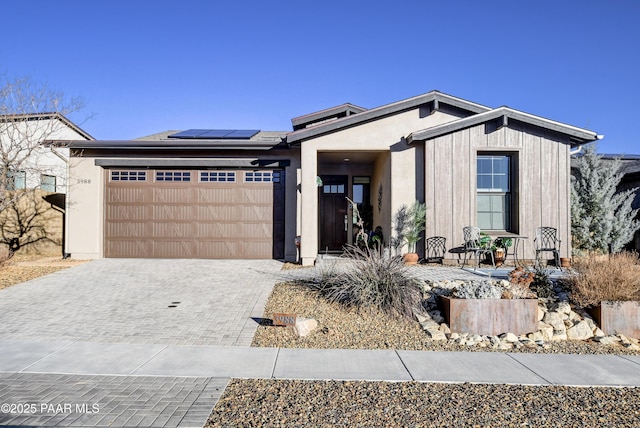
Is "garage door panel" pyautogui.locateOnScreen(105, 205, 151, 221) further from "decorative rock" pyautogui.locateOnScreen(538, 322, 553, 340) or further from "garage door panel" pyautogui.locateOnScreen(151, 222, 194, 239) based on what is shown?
"decorative rock" pyautogui.locateOnScreen(538, 322, 553, 340)

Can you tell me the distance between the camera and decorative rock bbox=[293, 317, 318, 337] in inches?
214

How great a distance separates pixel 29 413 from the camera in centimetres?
325

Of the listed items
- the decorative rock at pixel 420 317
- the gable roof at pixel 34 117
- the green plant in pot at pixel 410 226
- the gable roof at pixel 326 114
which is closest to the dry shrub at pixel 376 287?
the decorative rock at pixel 420 317

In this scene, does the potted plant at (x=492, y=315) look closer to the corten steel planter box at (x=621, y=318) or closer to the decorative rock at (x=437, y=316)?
the decorative rock at (x=437, y=316)

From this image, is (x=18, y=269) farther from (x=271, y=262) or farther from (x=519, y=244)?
(x=519, y=244)

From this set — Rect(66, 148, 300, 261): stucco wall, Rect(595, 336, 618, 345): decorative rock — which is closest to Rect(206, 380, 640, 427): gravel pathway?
Rect(595, 336, 618, 345): decorative rock

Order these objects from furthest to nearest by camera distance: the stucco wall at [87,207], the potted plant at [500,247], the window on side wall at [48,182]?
the window on side wall at [48,182], the stucco wall at [87,207], the potted plant at [500,247]

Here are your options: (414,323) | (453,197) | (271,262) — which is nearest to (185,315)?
(414,323)

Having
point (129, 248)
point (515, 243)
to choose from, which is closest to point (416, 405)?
point (515, 243)

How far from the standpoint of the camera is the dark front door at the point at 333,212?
13.8 meters

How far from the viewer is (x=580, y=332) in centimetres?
582

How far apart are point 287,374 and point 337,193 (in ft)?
33.3

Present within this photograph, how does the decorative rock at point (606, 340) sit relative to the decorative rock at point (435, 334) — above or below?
below

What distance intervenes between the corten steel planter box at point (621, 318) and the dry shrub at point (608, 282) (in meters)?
0.12
